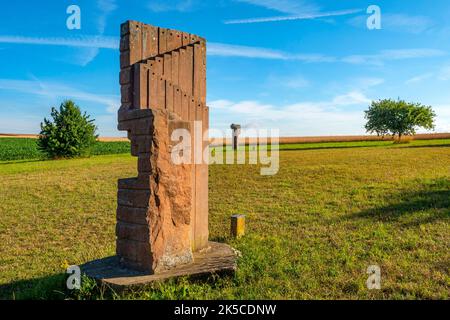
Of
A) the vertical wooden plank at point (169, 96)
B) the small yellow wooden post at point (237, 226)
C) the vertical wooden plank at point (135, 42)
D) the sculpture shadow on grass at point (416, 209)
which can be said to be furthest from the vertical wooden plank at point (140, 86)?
the sculpture shadow on grass at point (416, 209)

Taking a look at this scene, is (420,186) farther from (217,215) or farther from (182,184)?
(182,184)

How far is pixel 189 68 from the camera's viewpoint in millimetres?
6258

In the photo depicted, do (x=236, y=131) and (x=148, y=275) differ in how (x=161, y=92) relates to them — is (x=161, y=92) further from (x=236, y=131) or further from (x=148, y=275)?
(x=236, y=131)

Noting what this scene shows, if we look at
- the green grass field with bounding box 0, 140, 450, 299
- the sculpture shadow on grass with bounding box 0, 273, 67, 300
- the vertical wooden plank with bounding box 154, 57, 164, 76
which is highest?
the vertical wooden plank with bounding box 154, 57, 164, 76

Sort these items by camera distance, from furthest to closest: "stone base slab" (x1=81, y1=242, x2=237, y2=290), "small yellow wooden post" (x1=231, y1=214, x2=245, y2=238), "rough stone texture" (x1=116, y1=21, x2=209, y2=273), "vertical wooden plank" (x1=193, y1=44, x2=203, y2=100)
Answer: "small yellow wooden post" (x1=231, y1=214, x2=245, y2=238) < "vertical wooden plank" (x1=193, y1=44, x2=203, y2=100) < "rough stone texture" (x1=116, y1=21, x2=209, y2=273) < "stone base slab" (x1=81, y1=242, x2=237, y2=290)

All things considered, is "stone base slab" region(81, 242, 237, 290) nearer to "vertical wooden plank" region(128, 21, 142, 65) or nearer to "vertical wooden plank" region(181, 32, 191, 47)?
"vertical wooden plank" region(128, 21, 142, 65)

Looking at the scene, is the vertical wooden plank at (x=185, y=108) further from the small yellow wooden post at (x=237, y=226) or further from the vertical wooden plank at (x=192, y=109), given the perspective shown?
the small yellow wooden post at (x=237, y=226)

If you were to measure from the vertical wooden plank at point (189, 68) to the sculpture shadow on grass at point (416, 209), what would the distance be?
19.9 ft

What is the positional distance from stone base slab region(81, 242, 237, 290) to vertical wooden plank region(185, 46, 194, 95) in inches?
106

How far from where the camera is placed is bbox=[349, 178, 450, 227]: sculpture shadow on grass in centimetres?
951

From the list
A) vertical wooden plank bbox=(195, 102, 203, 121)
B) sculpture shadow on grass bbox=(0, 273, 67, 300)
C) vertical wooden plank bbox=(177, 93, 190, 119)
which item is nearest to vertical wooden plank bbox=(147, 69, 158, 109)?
vertical wooden plank bbox=(177, 93, 190, 119)

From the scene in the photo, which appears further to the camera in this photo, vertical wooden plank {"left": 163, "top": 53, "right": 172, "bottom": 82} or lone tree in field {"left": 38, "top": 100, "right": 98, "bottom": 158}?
lone tree in field {"left": 38, "top": 100, "right": 98, "bottom": 158}

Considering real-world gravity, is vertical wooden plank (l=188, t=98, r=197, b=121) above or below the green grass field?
above

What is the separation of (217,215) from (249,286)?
578 centimetres
